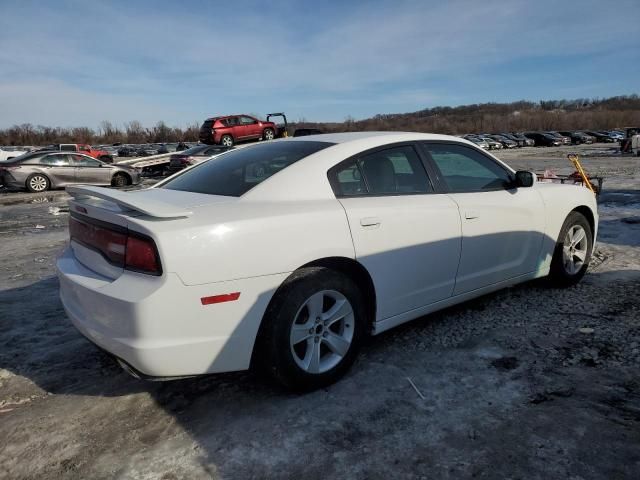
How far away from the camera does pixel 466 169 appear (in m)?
3.80

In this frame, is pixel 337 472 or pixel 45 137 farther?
pixel 45 137

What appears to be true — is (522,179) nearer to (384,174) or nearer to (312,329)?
(384,174)

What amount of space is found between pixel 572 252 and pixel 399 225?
2340mm

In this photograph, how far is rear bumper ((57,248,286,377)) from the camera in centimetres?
224

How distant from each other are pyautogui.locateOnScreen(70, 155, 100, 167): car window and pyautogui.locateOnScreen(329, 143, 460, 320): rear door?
16094 mm

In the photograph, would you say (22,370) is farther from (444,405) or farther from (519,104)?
(519,104)

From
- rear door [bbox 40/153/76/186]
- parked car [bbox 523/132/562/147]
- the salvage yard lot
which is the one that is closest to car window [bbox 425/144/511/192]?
the salvage yard lot

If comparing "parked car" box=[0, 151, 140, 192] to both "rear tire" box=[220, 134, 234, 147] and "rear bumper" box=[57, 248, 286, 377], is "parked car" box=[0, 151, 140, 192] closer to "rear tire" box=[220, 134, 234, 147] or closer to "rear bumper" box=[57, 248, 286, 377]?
"rear tire" box=[220, 134, 234, 147]

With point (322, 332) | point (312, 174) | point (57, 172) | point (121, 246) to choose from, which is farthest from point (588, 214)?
point (57, 172)

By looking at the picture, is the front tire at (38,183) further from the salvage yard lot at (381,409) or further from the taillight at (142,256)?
the taillight at (142,256)

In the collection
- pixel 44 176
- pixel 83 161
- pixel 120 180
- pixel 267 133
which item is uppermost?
pixel 267 133

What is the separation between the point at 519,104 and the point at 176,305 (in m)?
175

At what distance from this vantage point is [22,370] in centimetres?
318

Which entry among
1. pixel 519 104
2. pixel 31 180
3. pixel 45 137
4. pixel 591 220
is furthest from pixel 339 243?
pixel 519 104
